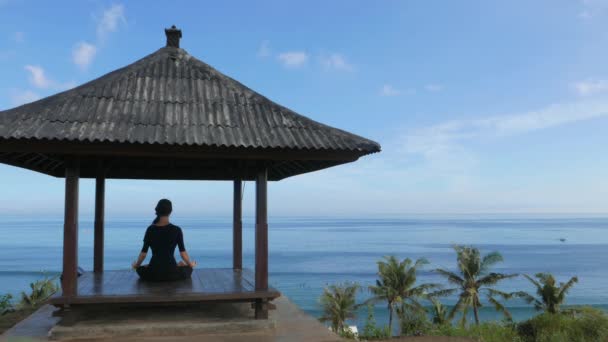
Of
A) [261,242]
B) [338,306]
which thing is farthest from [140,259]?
[338,306]

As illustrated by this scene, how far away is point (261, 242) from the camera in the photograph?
694 cm

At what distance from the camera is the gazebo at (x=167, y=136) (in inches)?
244

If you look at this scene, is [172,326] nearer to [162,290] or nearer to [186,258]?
[162,290]

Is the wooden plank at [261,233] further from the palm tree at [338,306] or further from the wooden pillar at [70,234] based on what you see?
the palm tree at [338,306]

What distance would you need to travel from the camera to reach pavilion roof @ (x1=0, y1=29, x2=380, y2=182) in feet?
20.3

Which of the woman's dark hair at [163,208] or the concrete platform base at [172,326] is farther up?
the woman's dark hair at [163,208]

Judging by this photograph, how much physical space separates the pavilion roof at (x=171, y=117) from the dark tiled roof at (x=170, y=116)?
0.01 m

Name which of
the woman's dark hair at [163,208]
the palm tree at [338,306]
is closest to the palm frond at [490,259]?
the palm tree at [338,306]

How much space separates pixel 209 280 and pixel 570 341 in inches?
677

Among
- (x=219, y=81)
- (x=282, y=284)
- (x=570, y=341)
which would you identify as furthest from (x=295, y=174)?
(x=282, y=284)

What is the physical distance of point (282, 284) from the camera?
77688 mm

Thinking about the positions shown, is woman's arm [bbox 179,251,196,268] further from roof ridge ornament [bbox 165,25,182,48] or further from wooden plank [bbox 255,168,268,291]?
roof ridge ornament [bbox 165,25,182,48]

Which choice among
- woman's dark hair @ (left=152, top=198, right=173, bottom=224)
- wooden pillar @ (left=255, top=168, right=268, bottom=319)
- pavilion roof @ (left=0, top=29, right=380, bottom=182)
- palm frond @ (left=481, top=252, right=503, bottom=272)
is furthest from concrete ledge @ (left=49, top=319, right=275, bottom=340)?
palm frond @ (left=481, top=252, right=503, bottom=272)

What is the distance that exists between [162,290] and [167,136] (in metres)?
2.15
